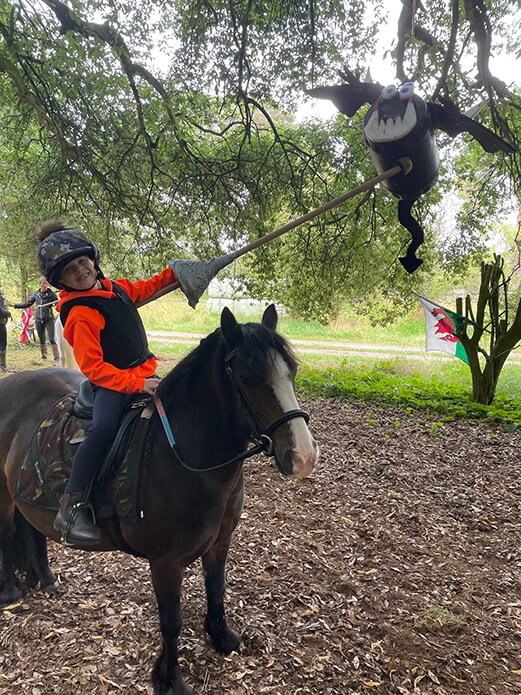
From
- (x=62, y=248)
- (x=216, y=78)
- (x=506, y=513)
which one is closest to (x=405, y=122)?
(x=62, y=248)

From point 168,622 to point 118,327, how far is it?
4.78 feet

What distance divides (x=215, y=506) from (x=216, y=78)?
19.2 ft

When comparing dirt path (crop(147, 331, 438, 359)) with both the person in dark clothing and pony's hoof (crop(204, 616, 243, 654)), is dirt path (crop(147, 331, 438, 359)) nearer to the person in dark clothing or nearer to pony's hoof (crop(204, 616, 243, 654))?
the person in dark clothing

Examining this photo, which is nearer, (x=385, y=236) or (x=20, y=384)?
(x=20, y=384)

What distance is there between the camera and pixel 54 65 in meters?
3.63

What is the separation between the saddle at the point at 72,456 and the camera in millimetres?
1896

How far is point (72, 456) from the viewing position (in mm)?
2064

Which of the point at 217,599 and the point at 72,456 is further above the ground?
the point at 72,456

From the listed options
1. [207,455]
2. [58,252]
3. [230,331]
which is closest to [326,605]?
[207,455]

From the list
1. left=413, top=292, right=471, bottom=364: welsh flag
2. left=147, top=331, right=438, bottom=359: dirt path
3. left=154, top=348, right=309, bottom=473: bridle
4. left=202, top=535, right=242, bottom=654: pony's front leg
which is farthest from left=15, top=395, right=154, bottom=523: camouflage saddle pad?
left=147, top=331, right=438, bottom=359: dirt path

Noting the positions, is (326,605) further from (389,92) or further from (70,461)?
(389,92)

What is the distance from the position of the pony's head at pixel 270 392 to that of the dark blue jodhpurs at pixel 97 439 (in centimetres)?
68

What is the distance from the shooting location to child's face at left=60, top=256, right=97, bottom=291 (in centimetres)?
192

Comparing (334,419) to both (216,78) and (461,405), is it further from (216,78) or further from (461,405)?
(216,78)
